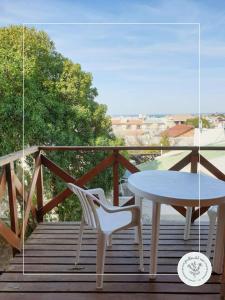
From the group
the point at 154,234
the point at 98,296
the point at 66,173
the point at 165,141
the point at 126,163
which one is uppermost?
the point at 165,141

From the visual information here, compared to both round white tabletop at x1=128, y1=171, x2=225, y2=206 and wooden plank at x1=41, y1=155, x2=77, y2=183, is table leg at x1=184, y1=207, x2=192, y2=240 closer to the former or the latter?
round white tabletop at x1=128, y1=171, x2=225, y2=206

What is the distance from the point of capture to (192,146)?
3.13 m

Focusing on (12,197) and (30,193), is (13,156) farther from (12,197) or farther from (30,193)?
(30,193)

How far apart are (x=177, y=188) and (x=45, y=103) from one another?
319cm

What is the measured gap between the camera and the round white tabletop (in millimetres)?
1985

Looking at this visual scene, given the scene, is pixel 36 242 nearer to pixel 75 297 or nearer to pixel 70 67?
pixel 75 297

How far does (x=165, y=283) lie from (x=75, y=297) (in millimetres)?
615

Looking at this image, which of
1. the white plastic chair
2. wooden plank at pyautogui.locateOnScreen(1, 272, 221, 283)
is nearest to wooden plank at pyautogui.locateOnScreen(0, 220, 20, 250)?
wooden plank at pyautogui.locateOnScreen(1, 272, 221, 283)

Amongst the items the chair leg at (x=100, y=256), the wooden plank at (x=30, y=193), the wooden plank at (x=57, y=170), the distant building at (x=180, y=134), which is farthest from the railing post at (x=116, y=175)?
the chair leg at (x=100, y=256)

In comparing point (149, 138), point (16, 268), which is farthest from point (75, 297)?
point (149, 138)

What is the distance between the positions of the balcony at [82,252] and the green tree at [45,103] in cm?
111

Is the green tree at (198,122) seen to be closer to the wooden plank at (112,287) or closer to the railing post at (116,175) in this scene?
the railing post at (116,175)

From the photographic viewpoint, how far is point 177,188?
87.3 inches

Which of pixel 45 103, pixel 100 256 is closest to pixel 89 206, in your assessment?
pixel 100 256
